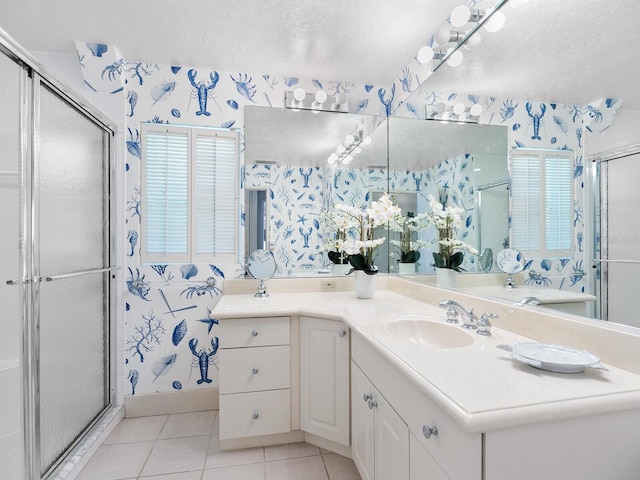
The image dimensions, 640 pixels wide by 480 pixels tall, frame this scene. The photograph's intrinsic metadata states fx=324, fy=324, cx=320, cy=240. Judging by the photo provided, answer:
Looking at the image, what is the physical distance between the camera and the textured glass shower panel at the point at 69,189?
154 cm

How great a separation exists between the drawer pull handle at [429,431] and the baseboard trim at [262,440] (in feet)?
4.01

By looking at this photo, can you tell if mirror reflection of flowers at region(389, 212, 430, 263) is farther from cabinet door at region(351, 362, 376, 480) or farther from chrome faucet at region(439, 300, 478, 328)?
cabinet door at region(351, 362, 376, 480)

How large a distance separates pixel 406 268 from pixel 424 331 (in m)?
0.79

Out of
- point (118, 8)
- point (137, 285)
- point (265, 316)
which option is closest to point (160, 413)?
point (137, 285)

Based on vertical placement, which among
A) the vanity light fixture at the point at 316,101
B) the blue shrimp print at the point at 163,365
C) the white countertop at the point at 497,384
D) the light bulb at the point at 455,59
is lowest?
the blue shrimp print at the point at 163,365

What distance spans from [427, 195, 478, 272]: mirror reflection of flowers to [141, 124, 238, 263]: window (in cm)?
134

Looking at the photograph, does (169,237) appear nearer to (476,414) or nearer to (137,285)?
(137,285)

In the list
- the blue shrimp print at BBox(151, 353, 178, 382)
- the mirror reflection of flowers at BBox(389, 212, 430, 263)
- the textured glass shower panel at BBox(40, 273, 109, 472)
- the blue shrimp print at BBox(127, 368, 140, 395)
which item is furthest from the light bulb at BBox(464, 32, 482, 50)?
the blue shrimp print at BBox(127, 368, 140, 395)

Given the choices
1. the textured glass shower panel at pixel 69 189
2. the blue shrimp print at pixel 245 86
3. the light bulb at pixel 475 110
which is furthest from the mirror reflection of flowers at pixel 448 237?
the textured glass shower panel at pixel 69 189

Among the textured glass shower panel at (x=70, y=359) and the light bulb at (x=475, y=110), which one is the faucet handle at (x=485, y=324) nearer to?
the light bulb at (x=475, y=110)

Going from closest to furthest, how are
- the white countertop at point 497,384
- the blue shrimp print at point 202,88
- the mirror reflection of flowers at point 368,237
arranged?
the white countertop at point 497,384 < the mirror reflection of flowers at point 368,237 < the blue shrimp print at point 202,88

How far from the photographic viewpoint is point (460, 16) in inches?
59.8

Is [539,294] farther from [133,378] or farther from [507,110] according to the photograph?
[133,378]

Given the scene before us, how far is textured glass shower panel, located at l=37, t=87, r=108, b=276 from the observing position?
1535mm
